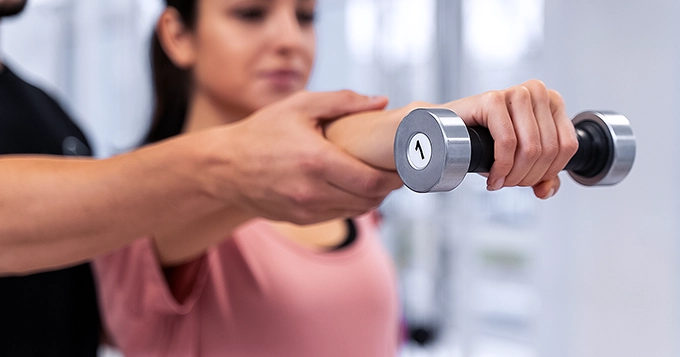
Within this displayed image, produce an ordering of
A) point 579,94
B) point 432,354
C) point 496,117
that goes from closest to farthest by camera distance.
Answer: point 496,117 → point 579,94 → point 432,354

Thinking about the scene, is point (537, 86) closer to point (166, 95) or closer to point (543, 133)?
point (543, 133)

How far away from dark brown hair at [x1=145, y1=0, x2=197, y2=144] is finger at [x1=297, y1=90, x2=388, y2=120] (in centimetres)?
40

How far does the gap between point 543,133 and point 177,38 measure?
593 mm

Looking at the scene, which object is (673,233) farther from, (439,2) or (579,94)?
(439,2)

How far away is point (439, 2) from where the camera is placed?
6.56 ft

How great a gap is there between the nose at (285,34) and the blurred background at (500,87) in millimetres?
389

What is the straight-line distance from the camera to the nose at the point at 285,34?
78cm

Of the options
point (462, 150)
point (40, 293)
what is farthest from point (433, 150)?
point (40, 293)

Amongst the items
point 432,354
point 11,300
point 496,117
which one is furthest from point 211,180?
point 432,354

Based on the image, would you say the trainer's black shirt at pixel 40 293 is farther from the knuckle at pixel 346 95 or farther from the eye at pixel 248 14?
the knuckle at pixel 346 95

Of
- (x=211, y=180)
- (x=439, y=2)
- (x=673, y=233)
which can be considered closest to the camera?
(x=211, y=180)

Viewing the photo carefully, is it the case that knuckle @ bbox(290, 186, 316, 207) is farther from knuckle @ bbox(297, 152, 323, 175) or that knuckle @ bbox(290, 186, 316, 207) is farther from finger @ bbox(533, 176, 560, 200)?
finger @ bbox(533, 176, 560, 200)

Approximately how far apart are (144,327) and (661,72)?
91 cm

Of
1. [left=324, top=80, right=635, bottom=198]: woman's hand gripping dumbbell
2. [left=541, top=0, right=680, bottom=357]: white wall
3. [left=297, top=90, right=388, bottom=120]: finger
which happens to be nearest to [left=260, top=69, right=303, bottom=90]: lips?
[left=297, top=90, right=388, bottom=120]: finger
